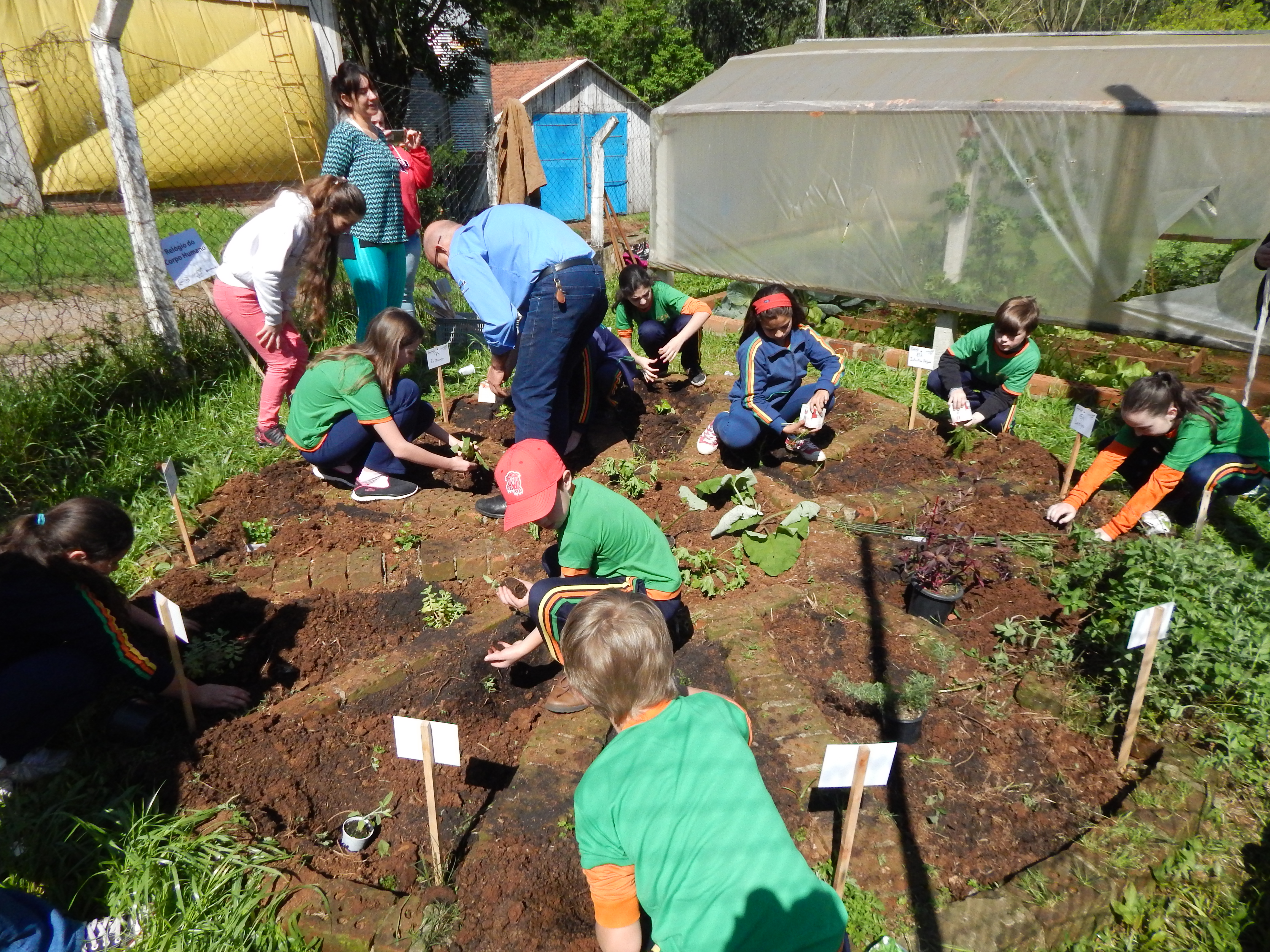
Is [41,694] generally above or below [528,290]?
below

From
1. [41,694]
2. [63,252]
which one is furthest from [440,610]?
[63,252]

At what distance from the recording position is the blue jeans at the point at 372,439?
407 cm

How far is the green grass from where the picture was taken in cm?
477

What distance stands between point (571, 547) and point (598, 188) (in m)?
7.64

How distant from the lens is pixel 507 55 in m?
34.4

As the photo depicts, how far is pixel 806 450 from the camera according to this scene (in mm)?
4723

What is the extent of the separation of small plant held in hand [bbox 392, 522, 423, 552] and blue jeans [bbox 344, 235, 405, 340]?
5.58 ft

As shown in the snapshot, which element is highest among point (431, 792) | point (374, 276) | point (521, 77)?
point (521, 77)

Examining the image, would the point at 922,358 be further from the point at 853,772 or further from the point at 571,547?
the point at 853,772

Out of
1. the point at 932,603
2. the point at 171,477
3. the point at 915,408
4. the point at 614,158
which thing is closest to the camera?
the point at 171,477

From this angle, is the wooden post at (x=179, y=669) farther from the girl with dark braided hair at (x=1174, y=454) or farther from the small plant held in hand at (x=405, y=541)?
the girl with dark braided hair at (x=1174, y=454)

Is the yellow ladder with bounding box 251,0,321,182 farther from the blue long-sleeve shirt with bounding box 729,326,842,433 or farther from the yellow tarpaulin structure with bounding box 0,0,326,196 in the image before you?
the blue long-sleeve shirt with bounding box 729,326,842,433

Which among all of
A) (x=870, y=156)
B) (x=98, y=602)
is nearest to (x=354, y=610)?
(x=98, y=602)

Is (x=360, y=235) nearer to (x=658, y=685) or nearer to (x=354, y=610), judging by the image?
(x=354, y=610)
